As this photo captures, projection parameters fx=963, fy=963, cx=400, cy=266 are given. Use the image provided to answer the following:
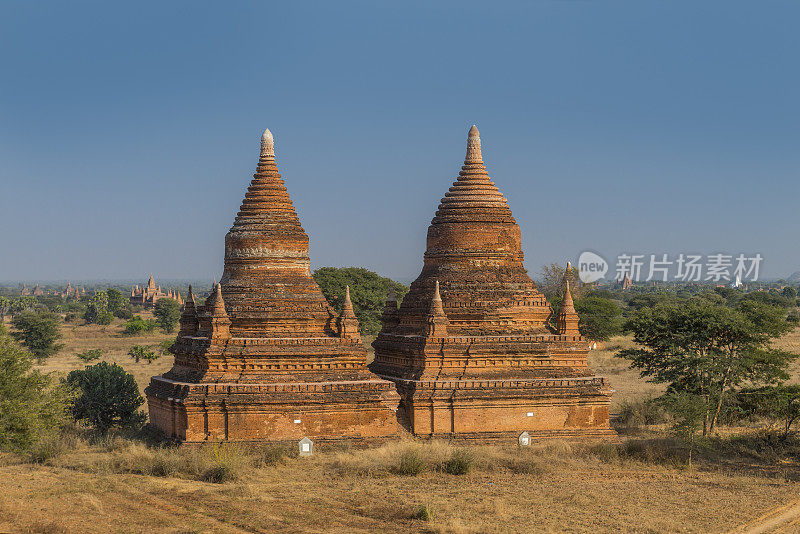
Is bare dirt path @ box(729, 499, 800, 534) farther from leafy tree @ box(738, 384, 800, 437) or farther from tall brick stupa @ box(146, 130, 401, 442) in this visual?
tall brick stupa @ box(146, 130, 401, 442)

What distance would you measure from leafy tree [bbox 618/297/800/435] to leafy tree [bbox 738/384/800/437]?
0.46 m

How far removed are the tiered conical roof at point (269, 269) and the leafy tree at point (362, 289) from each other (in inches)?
1289

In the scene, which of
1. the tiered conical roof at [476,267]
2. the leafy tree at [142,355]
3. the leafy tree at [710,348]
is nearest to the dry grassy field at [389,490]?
the tiered conical roof at [476,267]

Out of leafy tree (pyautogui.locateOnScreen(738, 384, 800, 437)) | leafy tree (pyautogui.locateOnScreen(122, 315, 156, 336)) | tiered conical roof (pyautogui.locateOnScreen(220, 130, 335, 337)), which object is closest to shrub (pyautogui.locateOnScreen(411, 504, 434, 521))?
tiered conical roof (pyautogui.locateOnScreen(220, 130, 335, 337))

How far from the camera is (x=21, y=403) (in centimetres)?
1914

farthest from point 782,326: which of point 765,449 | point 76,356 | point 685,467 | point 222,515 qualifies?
point 76,356

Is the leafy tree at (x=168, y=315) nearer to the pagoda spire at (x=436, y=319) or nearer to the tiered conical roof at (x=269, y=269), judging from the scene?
the tiered conical roof at (x=269, y=269)

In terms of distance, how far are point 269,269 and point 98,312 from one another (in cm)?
7674

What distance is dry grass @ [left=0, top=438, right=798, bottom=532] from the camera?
640 inches

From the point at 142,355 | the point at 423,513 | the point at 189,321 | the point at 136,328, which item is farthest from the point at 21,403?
the point at 136,328

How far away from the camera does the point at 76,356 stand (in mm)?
59812

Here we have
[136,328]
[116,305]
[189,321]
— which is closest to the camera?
[189,321]

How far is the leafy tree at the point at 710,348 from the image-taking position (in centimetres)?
2970

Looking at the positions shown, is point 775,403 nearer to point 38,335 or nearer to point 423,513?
point 423,513
